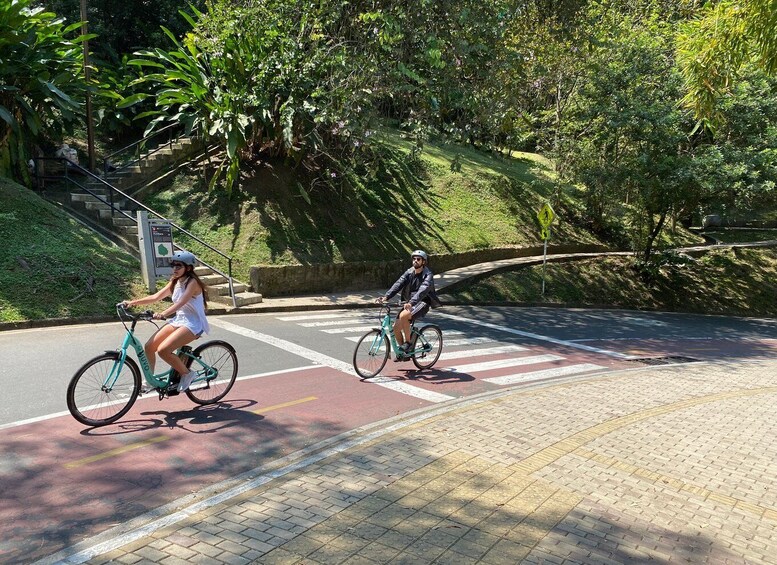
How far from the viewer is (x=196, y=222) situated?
60.7 feet

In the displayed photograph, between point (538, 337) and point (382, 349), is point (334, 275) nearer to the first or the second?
point (538, 337)

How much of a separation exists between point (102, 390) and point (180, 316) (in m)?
1.11

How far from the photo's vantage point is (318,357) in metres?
10.8

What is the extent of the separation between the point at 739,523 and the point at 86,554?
5.06 metres

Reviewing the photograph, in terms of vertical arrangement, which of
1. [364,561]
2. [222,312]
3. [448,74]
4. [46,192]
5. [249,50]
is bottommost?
[364,561]

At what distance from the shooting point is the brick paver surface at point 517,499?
4473 mm

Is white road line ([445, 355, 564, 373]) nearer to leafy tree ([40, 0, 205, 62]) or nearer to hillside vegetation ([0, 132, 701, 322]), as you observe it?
hillside vegetation ([0, 132, 701, 322])

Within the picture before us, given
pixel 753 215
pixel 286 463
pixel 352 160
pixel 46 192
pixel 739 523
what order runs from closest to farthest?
pixel 739 523 < pixel 286 463 < pixel 46 192 < pixel 352 160 < pixel 753 215

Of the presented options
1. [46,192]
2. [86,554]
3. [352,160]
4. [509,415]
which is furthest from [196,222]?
[86,554]

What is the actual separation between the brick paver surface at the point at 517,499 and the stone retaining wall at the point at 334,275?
975 centimetres

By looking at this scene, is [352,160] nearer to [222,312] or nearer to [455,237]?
[455,237]

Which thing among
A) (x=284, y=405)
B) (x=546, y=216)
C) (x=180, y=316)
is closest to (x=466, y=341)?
(x=284, y=405)

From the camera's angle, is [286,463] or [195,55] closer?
[286,463]

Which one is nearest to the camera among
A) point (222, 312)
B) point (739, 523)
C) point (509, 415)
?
point (739, 523)
